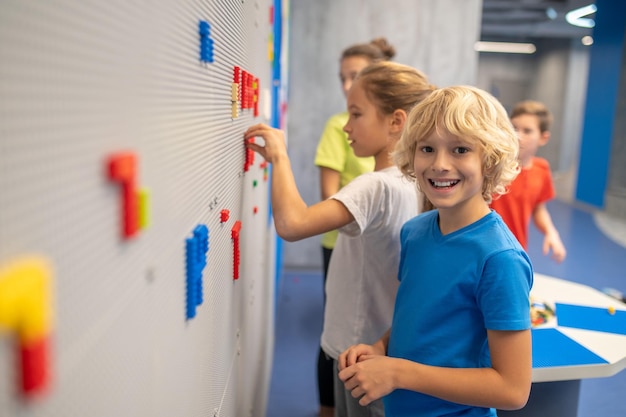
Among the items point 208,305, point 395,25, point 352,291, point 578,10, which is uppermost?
point 578,10

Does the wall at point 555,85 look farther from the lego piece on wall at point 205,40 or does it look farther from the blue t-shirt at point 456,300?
the lego piece on wall at point 205,40

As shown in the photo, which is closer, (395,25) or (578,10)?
(395,25)

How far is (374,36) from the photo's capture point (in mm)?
4258

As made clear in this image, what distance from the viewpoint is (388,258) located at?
1.38m

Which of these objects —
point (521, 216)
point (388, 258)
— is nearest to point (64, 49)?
point (388, 258)

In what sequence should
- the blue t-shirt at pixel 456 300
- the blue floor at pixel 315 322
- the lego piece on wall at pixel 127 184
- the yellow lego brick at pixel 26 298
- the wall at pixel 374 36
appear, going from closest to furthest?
the yellow lego brick at pixel 26 298 < the lego piece on wall at pixel 127 184 < the blue t-shirt at pixel 456 300 < the blue floor at pixel 315 322 < the wall at pixel 374 36

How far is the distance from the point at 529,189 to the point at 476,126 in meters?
1.44

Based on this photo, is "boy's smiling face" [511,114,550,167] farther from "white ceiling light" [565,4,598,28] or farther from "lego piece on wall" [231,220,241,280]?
"white ceiling light" [565,4,598,28]

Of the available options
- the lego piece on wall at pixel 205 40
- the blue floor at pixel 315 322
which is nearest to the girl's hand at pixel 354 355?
the lego piece on wall at pixel 205 40

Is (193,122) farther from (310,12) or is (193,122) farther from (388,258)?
(310,12)

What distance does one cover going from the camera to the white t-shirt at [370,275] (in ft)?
4.33

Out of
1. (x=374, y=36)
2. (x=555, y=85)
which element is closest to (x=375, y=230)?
(x=374, y=36)

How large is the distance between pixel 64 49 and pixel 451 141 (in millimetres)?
855

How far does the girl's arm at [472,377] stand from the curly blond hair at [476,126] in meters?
0.34
